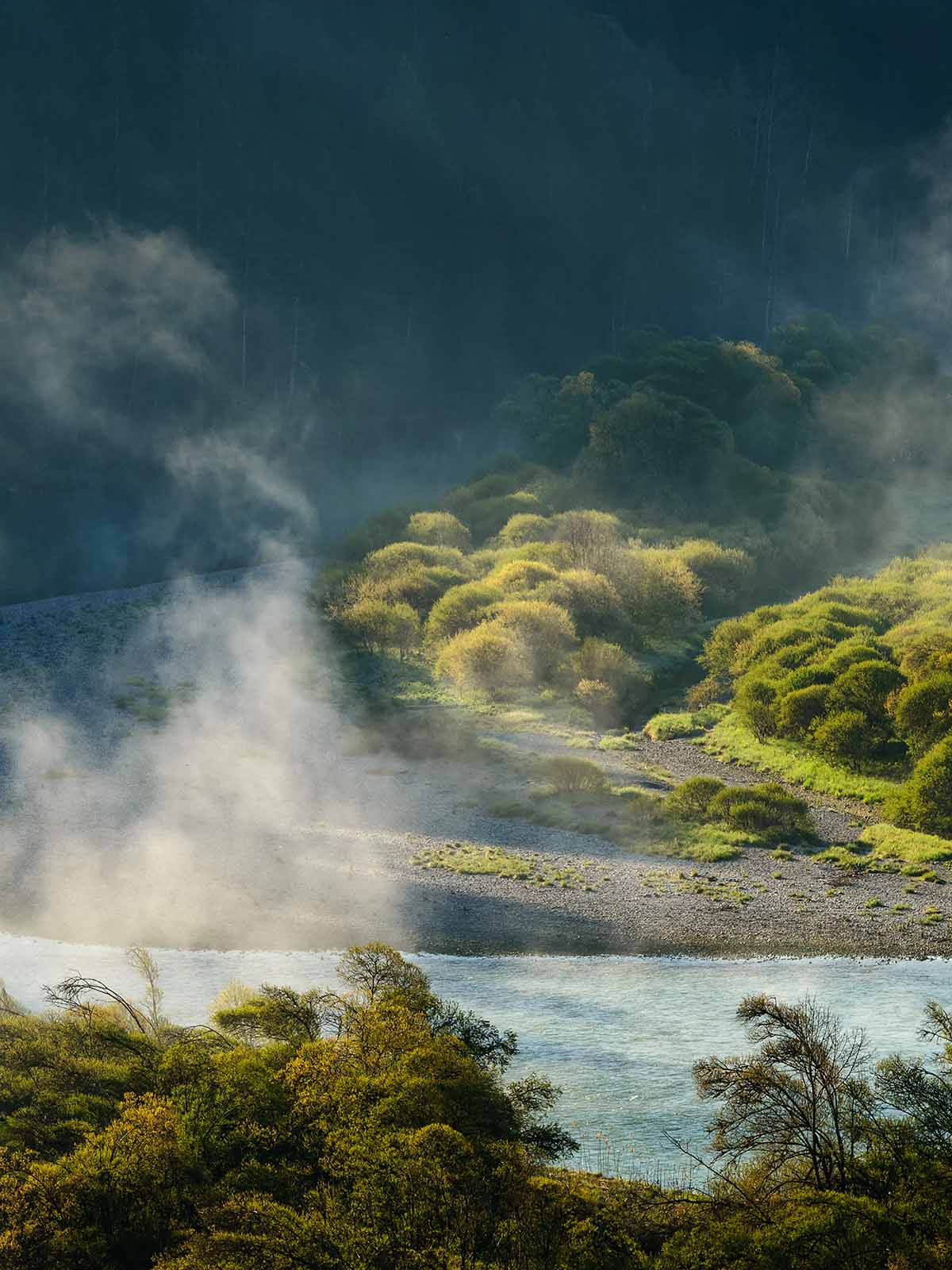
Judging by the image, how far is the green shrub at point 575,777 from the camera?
169 ft

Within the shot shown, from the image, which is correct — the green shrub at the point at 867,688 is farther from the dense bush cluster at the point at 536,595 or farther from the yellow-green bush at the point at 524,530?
the yellow-green bush at the point at 524,530

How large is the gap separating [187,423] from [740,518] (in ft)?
179

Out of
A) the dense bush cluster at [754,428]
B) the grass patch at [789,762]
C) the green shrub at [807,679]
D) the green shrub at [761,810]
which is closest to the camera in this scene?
the green shrub at [761,810]

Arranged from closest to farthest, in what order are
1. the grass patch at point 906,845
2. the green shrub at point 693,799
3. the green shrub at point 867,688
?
the grass patch at point 906,845
the green shrub at point 693,799
the green shrub at point 867,688

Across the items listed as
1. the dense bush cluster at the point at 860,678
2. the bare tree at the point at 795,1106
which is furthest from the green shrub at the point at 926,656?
the bare tree at the point at 795,1106

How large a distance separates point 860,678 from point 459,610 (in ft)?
83.8

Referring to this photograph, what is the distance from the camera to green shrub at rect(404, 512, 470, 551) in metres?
90.0

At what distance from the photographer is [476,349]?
14275cm

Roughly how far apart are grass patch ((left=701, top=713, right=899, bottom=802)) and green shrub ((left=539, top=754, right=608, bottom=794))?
8767mm

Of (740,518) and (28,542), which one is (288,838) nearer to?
(28,542)

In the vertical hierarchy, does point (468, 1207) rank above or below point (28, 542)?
below

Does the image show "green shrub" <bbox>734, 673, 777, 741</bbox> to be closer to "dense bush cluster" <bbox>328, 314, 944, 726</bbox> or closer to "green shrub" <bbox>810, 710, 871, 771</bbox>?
"dense bush cluster" <bbox>328, 314, 944, 726</bbox>

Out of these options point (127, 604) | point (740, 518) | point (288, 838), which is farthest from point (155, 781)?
point (740, 518)

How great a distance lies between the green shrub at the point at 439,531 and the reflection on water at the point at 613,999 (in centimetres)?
5654
